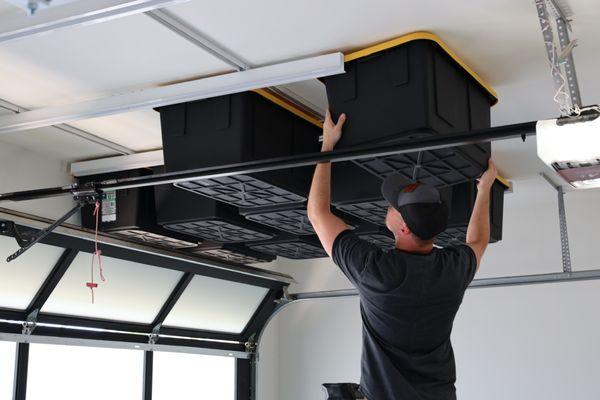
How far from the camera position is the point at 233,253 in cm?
548

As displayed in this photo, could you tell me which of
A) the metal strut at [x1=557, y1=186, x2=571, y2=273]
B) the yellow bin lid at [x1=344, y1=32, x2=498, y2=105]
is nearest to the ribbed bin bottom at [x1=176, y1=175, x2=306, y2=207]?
the yellow bin lid at [x1=344, y1=32, x2=498, y2=105]

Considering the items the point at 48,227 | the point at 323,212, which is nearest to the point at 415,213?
the point at 323,212

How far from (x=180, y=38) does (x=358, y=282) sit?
4.13ft

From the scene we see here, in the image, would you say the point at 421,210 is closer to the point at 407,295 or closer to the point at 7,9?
the point at 407,295

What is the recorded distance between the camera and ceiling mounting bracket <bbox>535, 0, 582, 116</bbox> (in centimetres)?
270

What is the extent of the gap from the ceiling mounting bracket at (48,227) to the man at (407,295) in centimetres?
148

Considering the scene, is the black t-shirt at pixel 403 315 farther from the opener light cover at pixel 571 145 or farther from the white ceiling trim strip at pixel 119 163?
the white ceiling trim strip at pixel 119 163

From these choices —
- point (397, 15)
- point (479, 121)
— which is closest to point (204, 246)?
point (479, 121)

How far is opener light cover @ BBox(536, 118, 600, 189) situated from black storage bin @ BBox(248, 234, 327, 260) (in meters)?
2.52

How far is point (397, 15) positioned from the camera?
9.73 feet

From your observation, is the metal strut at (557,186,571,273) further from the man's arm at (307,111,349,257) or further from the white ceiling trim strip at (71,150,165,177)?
the man's arm at (307,111,349,257)

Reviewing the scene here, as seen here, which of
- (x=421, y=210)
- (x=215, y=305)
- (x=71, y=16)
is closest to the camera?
(x=421, y=210)

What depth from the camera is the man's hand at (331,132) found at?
3.23m

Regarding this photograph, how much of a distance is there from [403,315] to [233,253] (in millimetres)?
3092
